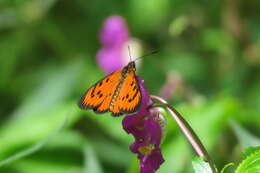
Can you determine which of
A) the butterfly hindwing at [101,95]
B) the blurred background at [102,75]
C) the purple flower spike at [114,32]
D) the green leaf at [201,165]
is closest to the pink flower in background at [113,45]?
the purple flower spike at [114,32]

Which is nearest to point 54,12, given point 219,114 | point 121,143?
point 121,143

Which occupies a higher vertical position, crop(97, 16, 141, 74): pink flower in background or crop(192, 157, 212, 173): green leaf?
crop(97, 16, 141, 74): pink flower in background

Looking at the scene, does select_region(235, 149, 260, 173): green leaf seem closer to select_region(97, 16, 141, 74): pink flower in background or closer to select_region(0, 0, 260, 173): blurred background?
select_region(0, 0, 260, 173): blurred background

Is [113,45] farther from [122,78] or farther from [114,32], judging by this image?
[122,78]

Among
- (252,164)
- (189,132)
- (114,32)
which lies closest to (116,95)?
(189,132)

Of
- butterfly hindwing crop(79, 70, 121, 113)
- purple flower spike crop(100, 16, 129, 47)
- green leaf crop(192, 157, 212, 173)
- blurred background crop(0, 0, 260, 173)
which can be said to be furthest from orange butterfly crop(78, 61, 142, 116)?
purple flower spike crop(100, 16, 129, 47)
